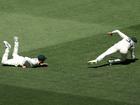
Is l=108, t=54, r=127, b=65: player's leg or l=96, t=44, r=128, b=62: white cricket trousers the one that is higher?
l=96, t=44, r=128, b=62: white cricket trousers

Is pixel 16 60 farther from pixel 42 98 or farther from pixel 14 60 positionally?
pixel 42 98

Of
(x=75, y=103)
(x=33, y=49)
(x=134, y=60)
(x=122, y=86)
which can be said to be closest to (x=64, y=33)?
(x=33, y=49)

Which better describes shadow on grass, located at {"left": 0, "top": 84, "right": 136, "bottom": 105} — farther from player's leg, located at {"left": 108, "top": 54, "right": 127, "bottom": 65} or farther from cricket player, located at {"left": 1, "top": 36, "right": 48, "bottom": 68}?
player's leg, located at {"left": 108, "top": 54, "right": 127, "bottom": 65}

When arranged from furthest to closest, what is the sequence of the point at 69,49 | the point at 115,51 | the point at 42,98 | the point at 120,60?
the point at 69,49
the point at 120,60
the point at 115,51
the point at 42,98

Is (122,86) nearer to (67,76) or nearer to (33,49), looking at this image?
(67,76)

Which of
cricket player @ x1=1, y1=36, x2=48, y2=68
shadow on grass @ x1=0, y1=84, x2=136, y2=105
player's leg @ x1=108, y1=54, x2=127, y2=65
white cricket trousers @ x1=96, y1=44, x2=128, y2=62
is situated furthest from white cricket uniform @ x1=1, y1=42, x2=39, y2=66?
shadow on grass @ x1=0, y1=84, x2=136, y2=105

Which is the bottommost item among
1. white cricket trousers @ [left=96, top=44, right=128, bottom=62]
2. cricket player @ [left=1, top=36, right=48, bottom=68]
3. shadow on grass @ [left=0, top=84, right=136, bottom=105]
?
shadow on grass @ [left=0, top=84, right=136, bottom=105]

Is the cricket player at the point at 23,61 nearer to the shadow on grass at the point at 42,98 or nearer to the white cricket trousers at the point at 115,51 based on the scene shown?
the white cricket trousers at the point at 115,51

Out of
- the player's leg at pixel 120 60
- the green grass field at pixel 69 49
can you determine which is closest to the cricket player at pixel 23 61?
the green grass field at pixel 69 49

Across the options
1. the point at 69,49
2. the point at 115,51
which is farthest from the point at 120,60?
the point at 69,49
